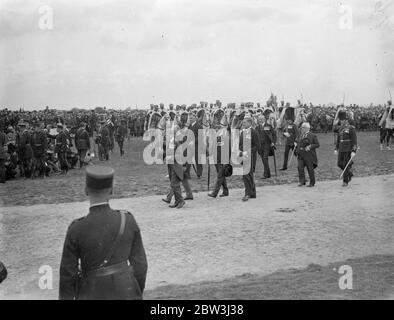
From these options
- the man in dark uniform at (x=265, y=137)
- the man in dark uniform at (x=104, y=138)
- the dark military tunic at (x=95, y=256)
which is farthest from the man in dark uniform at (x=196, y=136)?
the dark military tunic at (x=95, y=256)

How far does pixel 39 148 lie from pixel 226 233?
948 cm

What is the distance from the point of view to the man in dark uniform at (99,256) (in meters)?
3.70

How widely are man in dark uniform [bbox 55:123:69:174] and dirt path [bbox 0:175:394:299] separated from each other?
21.1 feet

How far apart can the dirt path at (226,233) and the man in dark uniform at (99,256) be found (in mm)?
2350

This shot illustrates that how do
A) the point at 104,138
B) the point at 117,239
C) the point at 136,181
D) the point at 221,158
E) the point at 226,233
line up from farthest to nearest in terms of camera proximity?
the point at 104,138 < the point at 136,181 < the point at 221,158 < the point at 226,233 < the point at 117,239

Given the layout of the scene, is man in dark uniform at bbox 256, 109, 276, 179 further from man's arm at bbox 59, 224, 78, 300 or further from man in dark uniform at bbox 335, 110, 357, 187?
man's arm at bbox 59, 224, 78, 300

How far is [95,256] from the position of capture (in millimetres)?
3723

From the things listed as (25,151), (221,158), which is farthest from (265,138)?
(25,151)

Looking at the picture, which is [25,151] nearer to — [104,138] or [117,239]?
[104,138]

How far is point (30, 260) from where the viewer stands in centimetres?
719

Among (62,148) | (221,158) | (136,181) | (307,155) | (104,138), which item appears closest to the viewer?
(221,158)

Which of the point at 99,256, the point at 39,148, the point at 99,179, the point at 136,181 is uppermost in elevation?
the point at 99,179

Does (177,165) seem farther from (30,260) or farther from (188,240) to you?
(30,260)

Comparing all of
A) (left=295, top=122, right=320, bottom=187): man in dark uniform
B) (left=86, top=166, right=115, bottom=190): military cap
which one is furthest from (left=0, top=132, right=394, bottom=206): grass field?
(left=86, top=166, right=115, bottom=190): military cap
